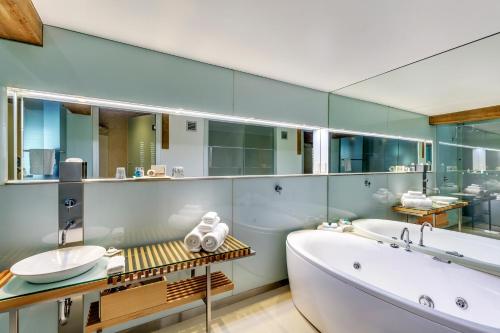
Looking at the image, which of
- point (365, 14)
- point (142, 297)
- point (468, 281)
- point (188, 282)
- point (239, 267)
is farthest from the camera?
point (239, 267)

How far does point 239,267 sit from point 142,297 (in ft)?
3.48

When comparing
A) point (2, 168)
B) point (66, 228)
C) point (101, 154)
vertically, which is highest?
point (101, 154)

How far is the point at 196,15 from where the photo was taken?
1534 millimetres

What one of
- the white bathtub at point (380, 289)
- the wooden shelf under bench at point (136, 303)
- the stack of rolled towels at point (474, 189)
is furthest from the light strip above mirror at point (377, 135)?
the wooden shelf under bench at point (136, 303)

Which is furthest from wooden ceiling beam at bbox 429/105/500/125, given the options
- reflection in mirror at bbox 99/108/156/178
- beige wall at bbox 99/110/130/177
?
beige wall at bbox 99/110/130/177

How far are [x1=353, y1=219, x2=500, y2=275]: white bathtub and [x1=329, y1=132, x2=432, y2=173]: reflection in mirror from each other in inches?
28.5

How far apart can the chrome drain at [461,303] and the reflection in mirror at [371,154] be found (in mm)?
1338

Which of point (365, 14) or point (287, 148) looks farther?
point (287, 148)

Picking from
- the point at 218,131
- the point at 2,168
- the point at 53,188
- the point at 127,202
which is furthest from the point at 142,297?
the point at 218,131

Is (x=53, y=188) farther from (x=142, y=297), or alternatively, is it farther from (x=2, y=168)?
(x=142, y=297)

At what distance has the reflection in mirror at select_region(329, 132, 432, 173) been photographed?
2.74m

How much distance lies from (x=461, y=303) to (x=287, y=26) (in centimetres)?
258

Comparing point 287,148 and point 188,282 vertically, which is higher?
point 287,148

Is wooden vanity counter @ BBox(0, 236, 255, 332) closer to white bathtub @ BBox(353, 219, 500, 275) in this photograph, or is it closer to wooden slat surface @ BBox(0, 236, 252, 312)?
wooden slat surface @ BBox(0, 236, 252, 312)
